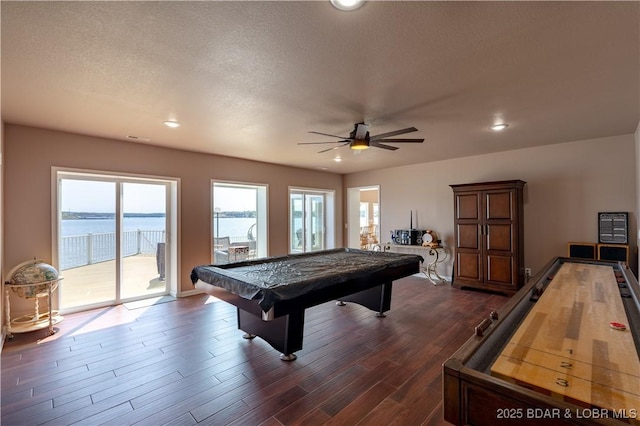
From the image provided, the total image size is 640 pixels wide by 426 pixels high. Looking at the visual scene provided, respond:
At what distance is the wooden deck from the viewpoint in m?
4.07

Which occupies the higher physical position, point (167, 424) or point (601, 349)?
point (601, 349)

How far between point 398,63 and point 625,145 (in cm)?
433

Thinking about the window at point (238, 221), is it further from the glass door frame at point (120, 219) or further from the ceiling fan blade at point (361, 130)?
the ceiling fan blade at point (361, 130)

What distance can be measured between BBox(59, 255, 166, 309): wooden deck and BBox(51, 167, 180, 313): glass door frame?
2.5 inches

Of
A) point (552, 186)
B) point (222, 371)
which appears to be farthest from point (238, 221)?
point (552, 186)

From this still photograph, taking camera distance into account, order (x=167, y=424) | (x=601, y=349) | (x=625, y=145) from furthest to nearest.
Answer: (x=625, y=145), (x=167, y=424), (x=601, y=349)

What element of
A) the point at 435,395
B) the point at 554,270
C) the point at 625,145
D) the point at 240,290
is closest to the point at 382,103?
the point at 240,290

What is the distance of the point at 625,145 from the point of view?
4184 millimetres

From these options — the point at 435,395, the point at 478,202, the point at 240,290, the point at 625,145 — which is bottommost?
the point at 435,395

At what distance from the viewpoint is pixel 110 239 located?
4.39 metres

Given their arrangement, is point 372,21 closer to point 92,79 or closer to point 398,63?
point 398,63

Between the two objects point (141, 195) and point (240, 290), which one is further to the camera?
point (141, 195)

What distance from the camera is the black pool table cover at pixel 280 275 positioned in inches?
87.3

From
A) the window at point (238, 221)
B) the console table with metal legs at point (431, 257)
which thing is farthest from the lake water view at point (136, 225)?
the console table with metal legs at point (431, 257)
